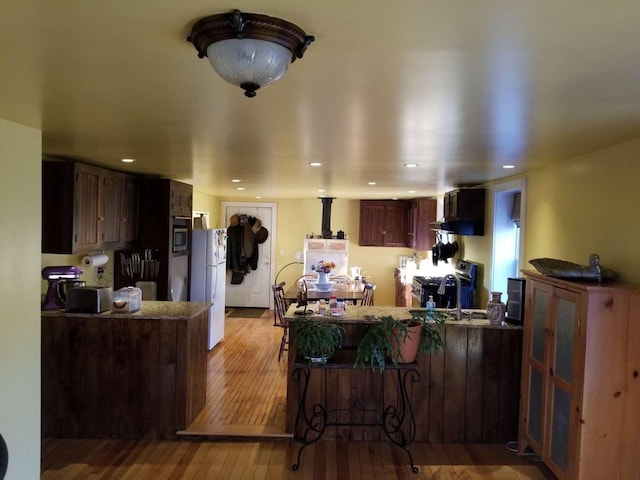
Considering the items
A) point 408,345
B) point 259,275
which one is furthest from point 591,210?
point 259,275

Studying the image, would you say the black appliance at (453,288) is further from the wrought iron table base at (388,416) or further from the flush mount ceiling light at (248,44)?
the flush mount ceiling light at (248,44)

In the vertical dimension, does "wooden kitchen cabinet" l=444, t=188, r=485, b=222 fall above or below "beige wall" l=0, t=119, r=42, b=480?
above

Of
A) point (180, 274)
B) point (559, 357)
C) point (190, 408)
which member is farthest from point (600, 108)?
point (180, 274)

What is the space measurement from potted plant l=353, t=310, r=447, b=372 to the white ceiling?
1234 millimetres

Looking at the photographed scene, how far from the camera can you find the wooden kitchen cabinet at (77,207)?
12.6 ft

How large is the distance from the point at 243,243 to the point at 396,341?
6.53 m


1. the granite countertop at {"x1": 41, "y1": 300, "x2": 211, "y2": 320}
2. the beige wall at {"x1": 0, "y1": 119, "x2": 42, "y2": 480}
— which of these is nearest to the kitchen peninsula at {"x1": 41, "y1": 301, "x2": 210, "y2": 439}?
the granite countertop at {"x1": 41, "y1": 300, "x2": 211, "y2": 320}

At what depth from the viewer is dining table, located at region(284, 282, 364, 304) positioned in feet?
19.4

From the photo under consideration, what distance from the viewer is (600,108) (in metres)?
1.98

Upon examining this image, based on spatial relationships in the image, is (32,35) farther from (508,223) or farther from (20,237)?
(508,223)

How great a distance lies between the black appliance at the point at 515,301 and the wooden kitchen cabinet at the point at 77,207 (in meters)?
3.70

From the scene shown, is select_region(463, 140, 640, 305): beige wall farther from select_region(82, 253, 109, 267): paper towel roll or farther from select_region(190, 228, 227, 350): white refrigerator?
select_region(82, 253, 109, 267): paper towel roll

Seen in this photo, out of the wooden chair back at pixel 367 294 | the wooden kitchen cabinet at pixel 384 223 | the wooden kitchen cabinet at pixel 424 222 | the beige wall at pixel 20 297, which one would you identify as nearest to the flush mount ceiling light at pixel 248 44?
the beige wall at pixel 20 297

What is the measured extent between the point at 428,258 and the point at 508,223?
3.26 meters
